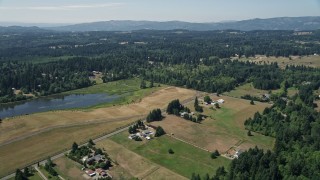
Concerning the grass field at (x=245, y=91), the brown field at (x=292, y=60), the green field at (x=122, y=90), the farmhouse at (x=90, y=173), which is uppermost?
the farmhouse at (x=90, y=173)

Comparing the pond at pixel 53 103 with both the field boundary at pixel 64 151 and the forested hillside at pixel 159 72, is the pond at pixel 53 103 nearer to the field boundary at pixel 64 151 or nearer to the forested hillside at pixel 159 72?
the forested hillside at pixel 159 72

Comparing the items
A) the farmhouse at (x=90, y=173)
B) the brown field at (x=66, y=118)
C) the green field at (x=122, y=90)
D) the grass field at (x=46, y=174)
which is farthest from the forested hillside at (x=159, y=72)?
the farmhouse at (x=90, y=173)

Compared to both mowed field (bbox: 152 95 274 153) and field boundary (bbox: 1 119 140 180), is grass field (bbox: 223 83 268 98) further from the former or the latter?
field boundary (bbox: 1 119 140 180)

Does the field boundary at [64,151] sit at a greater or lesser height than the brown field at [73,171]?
lesser

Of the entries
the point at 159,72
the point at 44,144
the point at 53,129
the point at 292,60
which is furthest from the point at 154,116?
the point at 292,60

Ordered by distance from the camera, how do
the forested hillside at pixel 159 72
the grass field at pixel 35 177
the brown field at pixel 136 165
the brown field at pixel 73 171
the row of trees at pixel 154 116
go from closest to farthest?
1. the grass field at pixel 35 177
2. the brown field at pixel 73 171
3. the brown field at pixel 136 165
4. the row of trees at pixel 154 116
5. the forested hillside at pixel 159 72

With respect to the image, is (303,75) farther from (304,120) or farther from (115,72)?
(115,72)

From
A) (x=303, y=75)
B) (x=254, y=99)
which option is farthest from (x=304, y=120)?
(x=303, y=75)
